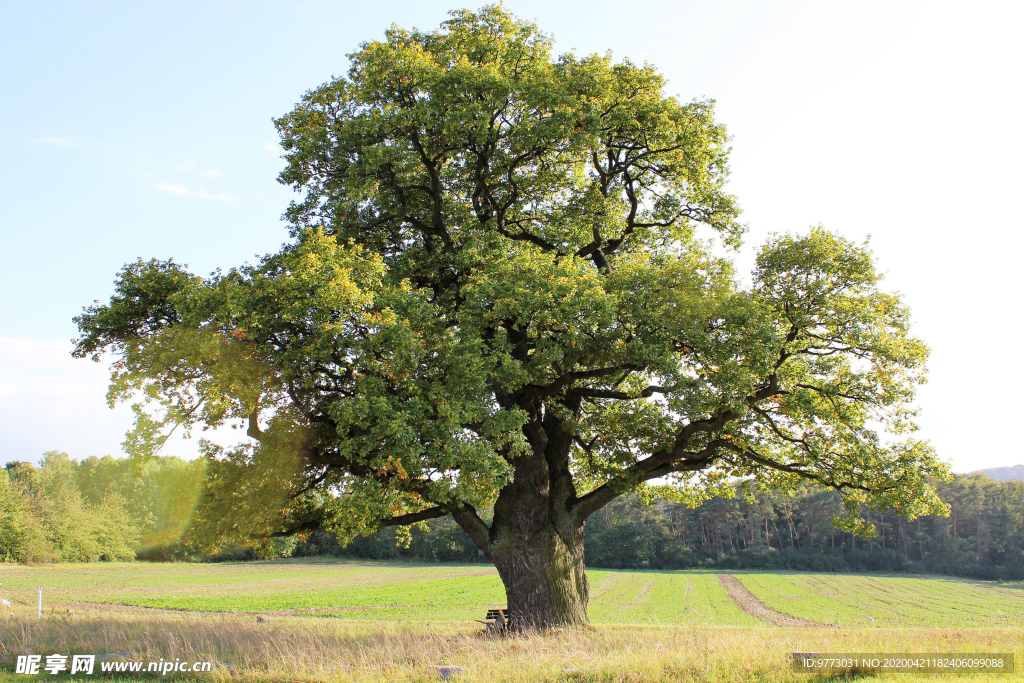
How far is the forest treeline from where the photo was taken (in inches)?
2918

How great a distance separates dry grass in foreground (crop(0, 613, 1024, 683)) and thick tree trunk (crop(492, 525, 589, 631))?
123 cm

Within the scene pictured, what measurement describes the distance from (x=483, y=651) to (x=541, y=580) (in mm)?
4528

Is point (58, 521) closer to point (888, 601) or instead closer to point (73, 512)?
point (73, 512)

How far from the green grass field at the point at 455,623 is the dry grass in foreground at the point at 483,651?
1.7 inches

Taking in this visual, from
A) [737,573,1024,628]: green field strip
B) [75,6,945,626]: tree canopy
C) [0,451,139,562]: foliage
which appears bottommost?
[737,573,1024,628]: green field strip

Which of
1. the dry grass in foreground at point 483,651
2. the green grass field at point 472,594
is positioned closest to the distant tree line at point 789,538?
the green grass field at point 472,594

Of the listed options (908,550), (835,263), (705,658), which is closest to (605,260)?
(835,263)

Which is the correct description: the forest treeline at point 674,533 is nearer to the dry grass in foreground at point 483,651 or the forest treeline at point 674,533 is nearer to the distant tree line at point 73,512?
the distant tree line at point 73,512

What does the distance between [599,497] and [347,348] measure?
322 inches

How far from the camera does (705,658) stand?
10.2 meters

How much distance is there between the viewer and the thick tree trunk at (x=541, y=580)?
15742mm

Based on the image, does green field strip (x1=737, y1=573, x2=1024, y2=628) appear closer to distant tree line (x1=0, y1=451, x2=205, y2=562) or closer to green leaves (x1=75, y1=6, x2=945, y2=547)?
green leaves (x1=75, y1=6, x2=945, y2=547)

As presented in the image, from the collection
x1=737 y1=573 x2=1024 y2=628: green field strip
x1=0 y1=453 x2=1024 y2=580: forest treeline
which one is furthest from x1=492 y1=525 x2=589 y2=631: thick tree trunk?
x1=0 y1=453 x2=1024 y2=580: forest treeline

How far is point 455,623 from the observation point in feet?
77.4
